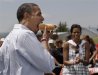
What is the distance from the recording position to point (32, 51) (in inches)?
159

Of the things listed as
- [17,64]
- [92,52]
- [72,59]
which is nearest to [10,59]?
[17,64]

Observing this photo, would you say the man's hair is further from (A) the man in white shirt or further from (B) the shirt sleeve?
(B) the shirt sleeve

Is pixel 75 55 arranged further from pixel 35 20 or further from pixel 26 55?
pixel 26 55

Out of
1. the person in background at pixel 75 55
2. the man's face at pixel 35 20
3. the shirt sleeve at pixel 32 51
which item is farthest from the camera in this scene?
the person in background at pixel 75 55

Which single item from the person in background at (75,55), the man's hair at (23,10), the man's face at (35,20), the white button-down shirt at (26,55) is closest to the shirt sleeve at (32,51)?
the white button-down shirt at (26,55)

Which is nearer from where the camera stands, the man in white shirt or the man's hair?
the man in white shirt

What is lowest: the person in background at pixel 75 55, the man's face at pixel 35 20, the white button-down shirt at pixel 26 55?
the person in background at pixel 75 55

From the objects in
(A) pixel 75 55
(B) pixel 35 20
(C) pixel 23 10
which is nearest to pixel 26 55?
(B) pixel 35 20

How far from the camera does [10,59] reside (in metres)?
4.14

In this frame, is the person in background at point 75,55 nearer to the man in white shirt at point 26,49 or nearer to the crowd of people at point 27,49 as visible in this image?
the crowd of people at point 27,49

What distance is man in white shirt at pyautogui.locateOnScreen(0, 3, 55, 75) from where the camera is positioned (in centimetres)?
405

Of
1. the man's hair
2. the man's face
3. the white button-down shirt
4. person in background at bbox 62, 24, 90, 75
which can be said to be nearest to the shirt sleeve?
the white button-down shirt

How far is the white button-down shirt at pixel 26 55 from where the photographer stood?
4.04m

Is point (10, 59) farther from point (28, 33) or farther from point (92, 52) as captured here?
point (92, 52)
